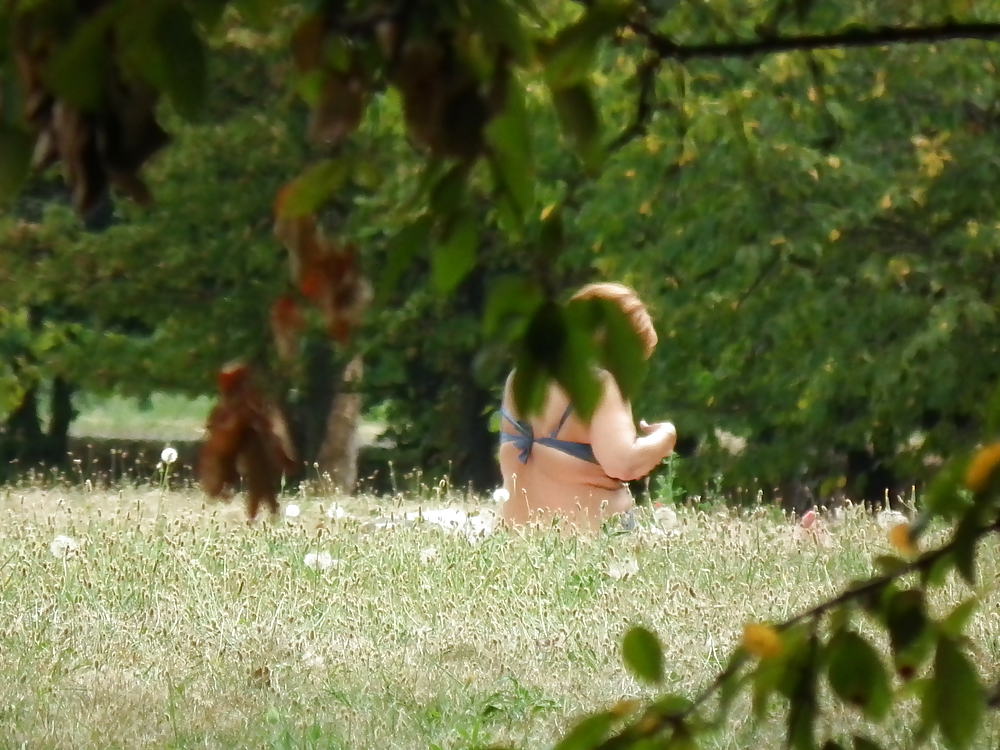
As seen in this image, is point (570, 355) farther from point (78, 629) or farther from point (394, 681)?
point (78, 629)

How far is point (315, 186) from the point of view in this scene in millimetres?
1511

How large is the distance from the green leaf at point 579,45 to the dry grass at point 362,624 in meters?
2.87

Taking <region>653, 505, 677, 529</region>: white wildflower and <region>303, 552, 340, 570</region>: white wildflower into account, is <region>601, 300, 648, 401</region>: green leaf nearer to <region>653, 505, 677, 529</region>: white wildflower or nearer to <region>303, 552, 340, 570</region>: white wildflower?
<region>303, 552, 340, 570</region>: white wildflower

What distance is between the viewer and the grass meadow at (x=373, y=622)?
459 cm

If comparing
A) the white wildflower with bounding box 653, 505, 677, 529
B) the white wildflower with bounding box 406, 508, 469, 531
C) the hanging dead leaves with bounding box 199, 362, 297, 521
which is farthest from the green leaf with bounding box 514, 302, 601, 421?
the white wildflower with bounding box 653, 505, 677, 529

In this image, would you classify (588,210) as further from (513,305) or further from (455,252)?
(513,305)

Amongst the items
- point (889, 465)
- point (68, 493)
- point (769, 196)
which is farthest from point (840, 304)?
point (68, 493)

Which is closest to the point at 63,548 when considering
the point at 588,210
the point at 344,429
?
the point at 588,210

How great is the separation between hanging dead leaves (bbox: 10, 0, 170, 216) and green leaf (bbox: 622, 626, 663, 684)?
68 cm

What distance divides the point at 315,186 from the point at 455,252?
180 mm

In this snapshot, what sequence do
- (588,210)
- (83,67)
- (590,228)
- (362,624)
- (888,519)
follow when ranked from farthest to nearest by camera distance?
(590,228) < (588,210) < (888,519) < (362,624) < (83,67)

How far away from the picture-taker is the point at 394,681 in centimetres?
501

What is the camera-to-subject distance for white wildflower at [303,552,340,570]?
21.2 ft

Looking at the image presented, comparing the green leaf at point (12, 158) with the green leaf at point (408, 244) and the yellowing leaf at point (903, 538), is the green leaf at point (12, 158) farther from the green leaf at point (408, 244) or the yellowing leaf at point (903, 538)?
the yellowing leaf at point (903, 538)
